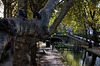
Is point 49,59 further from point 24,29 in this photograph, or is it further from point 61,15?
point 24,29

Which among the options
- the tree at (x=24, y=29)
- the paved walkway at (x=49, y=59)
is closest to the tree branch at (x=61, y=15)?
the tree at (x=24, y=29)

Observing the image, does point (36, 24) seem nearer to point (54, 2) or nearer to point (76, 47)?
point (54, 2)

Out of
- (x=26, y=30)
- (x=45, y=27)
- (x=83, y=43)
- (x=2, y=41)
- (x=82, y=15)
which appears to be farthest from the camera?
(x=83, y=43)

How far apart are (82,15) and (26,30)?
1743cm

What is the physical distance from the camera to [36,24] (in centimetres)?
369

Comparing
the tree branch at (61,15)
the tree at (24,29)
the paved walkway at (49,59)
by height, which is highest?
the tree branch at (61,15)

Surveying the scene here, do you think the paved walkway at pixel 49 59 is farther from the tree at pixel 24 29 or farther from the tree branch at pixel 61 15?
the tree at pixel 24 29

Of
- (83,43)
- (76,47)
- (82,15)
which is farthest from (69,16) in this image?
(83,43)

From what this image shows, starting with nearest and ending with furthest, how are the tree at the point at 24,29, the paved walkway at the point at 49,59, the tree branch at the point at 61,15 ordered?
the tree at the point at 24,29 < the tree branch at the point at 61,15 < the paved walkway at the point at 49,59

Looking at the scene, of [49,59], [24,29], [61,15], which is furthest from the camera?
[49,59]

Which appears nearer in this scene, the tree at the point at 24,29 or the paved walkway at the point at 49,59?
the tree at the point at 24,29

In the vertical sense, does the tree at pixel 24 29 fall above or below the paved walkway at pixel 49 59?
above

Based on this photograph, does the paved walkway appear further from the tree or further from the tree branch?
the tree

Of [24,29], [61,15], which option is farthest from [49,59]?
[24,29]
